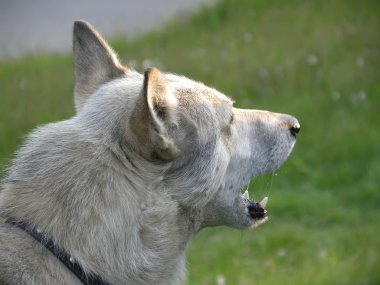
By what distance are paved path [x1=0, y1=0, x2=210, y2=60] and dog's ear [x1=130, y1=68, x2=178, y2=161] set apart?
6587 mm

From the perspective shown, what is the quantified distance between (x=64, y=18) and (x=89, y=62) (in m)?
7.18

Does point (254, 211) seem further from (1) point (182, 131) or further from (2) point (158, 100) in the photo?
(2) point (158, 100)

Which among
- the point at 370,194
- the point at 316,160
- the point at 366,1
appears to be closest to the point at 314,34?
the point at 366,1

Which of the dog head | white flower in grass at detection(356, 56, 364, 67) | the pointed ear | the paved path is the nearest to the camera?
the pointed ear

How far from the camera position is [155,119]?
11.6 feet

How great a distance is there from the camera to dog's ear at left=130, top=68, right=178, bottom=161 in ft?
11.4

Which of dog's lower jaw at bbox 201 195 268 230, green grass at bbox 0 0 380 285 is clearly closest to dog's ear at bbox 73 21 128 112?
dog's lower jaw at bbox 201 195 268 230

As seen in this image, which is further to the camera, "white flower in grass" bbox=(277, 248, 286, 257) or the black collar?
"white flower in grass" bbox=(277, 248, 286, 257)

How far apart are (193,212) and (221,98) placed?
59 centimetres

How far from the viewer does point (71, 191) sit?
358 cm

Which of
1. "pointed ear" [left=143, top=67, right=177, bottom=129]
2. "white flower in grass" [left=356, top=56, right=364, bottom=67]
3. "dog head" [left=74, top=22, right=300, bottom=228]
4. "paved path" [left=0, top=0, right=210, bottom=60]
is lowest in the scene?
"paved path" [left=0, top=0, right=210, bottom=60]

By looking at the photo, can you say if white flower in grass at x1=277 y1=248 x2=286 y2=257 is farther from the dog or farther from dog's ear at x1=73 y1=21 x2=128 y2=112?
dog's ear at x1=73 y1=21 x2=128 y2=112

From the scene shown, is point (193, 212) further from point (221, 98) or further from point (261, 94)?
point (261, 94)

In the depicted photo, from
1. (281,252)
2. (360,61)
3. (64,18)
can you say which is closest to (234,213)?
(281,252)
